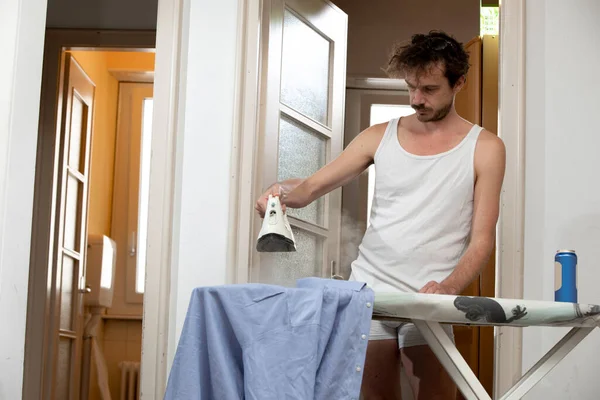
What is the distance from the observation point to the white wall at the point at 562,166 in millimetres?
2748

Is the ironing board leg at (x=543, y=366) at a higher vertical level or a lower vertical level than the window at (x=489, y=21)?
lower

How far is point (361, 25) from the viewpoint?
5.20m

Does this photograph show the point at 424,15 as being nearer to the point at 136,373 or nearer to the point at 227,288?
the point at 136,373

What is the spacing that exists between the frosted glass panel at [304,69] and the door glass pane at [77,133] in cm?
181

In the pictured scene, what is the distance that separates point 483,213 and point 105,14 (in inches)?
110

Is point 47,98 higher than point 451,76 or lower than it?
higher

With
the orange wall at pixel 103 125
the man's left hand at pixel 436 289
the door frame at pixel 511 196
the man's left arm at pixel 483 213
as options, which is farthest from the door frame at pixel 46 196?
the man's left hand at pixel 436 289

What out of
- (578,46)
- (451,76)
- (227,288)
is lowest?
(227,288)

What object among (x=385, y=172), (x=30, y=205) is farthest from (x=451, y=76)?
(x=30, y=205)

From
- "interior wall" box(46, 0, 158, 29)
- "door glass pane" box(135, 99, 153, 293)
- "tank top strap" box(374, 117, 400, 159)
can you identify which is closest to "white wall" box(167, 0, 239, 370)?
"tank top strap" box(374, 117, 400, 159)

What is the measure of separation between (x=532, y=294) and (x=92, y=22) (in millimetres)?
2742

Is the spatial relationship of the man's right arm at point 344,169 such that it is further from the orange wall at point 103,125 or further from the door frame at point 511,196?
the orange wall at point 103,125

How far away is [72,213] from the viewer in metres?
5.04

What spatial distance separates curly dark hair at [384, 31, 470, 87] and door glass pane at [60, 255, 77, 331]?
110 inches
